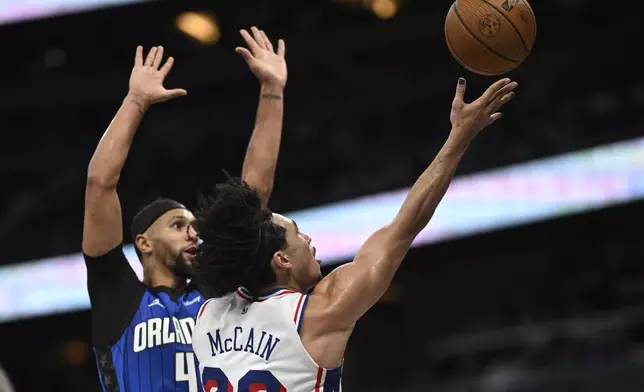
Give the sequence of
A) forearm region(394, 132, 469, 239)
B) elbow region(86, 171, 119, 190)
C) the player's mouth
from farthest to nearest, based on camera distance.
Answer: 1. the player's mouth
2. elbow region(86, 171, 119, 190)
3. forearm region(394, 132, 469, 239)

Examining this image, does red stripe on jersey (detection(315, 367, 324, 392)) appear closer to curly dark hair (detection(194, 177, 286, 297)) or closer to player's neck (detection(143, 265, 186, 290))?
curly dark hair (detection(194, 177, 286, 297))

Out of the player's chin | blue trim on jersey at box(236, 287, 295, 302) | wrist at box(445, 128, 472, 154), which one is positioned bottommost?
the player's chin

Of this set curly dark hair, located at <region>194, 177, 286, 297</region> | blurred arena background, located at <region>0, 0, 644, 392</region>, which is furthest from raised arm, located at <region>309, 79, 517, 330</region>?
blurred arena background, located at <region>0, 0, 644, 392</region>

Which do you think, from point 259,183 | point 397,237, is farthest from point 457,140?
point 259,183

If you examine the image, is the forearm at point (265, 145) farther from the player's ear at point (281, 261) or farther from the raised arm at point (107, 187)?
the player's ear at point (281, 261)

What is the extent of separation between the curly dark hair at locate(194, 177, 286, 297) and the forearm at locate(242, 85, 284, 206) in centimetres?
95

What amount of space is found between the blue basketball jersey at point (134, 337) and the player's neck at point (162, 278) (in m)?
0.20

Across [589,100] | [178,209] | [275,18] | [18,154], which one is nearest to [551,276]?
[589,100]

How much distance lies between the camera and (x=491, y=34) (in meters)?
4.14

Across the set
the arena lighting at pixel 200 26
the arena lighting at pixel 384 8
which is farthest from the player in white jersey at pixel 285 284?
the arena lighting at pixel 384 8

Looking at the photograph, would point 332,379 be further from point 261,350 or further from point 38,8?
point 38,8

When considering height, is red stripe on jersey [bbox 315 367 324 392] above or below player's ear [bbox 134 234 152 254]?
below

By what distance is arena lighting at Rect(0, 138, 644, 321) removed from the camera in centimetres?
1302

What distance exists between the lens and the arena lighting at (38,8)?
472 inches
